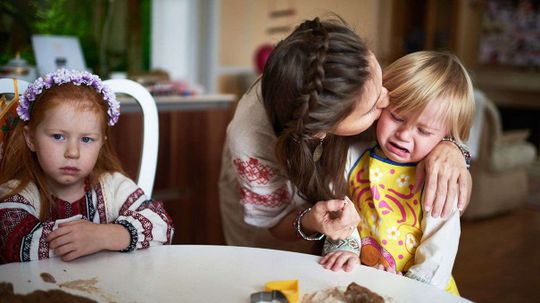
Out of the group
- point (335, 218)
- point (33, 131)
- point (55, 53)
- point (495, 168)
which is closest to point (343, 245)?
point (335, 218)

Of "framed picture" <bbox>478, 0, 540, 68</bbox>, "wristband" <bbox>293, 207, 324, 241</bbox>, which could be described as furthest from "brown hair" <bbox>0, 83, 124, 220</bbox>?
"framed picture" <bbox>478, 0, 540, 68</bbox>

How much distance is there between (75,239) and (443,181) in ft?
2.43

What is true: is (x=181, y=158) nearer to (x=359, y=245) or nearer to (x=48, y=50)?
(x=48, y=50)

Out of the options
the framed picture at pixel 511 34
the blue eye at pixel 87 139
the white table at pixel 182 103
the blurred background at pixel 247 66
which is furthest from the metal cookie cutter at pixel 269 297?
the framed picture at pixel 511 34

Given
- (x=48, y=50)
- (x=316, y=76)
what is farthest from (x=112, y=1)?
(x=316, y=76)

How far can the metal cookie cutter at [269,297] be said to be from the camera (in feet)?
3.27

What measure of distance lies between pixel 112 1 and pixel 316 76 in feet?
9.16

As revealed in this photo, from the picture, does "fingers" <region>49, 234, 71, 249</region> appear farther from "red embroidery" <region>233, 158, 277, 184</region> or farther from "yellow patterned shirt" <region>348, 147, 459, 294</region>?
"yellow patterned shirt" <region>348, 147, 459, 294</region>

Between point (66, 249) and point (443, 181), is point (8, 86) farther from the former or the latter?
point (443, 181)

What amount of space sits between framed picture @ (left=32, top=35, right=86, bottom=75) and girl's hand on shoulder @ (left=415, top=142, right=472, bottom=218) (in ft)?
7.01

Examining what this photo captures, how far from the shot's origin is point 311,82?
1179 millimetres

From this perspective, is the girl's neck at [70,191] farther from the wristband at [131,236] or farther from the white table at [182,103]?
the white table at [182,103]

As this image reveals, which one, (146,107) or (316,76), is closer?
(316,76)

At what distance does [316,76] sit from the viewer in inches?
46.3
